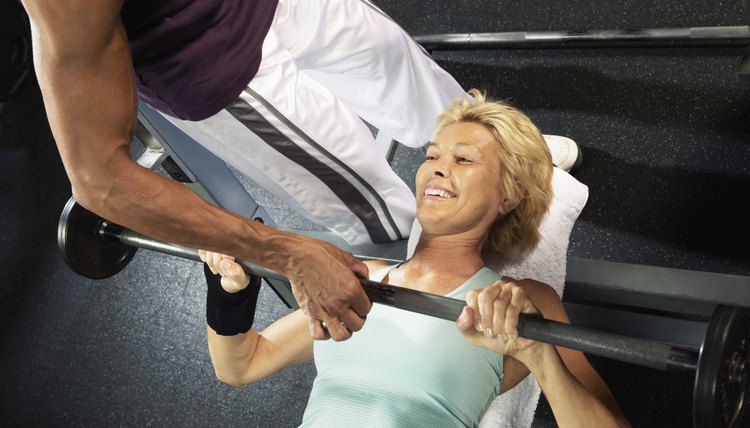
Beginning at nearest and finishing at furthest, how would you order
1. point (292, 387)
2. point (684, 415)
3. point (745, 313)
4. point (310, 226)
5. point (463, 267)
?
1. point (745, 313)
2. point (463, 267)
3. point (684, 415)
4. point (292, 387)
5. point (310, 226)

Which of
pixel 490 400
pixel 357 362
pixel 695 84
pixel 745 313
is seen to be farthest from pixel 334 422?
pixel 695 84

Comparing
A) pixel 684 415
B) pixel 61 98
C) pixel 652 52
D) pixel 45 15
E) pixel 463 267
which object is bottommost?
pixel 684 415

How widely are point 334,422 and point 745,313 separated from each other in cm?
74

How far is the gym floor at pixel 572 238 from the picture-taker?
193 centimetres

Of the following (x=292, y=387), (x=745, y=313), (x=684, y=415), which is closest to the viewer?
(x=745, y=313)

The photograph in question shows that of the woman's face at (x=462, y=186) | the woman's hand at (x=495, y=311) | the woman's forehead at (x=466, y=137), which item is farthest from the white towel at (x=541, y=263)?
the woman's hand at (x=495, y=311)

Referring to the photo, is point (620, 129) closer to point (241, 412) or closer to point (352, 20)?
point (352, 20)

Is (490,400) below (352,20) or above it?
below

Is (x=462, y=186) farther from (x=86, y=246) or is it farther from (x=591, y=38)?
(x=591, y=38)

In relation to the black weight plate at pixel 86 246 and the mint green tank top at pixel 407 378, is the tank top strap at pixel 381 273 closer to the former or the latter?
the mint green tank top at pixel 407 378

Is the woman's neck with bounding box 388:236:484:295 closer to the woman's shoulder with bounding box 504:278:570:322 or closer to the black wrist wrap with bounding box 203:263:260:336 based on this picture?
the woman's shoulder with bounding box 504:278:570:322

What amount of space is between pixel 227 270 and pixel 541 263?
68 cm

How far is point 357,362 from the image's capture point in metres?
1.43

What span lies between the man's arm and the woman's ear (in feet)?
1.56
